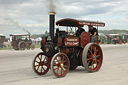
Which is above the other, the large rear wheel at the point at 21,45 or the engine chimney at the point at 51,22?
the engine chimney at the point at 51,22

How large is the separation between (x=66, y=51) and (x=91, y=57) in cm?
89

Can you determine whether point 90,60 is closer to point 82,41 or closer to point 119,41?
point 82,41

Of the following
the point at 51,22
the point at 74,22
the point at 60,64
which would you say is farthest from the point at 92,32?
the point at 60,64

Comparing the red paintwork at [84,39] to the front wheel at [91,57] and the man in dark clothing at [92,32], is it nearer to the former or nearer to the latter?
the front wheel at [91,57]

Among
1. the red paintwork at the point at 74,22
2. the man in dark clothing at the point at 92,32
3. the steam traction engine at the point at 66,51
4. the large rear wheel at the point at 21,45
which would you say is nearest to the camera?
the steam traction engine at the point at 66,51

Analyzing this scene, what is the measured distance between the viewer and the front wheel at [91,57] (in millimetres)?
6109

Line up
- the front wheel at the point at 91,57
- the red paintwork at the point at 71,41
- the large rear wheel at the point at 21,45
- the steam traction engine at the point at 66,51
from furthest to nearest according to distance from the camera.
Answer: the large rear wheel at the point at 21,45
the front wheel at the point at 91,57
the red paintwork at the point at 71,41
the steam traction engine at the point at 66,51

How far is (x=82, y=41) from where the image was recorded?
6.37 metres

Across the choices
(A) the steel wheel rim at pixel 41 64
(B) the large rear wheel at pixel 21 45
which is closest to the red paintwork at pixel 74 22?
(A) the steel wheel rim at pixel 41 64

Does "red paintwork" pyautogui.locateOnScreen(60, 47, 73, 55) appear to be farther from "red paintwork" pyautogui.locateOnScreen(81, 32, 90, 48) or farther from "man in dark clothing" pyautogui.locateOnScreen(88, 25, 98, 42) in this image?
"man in dark clothing" pyautogui.locateOnScreen(88, 25, 98, 42)

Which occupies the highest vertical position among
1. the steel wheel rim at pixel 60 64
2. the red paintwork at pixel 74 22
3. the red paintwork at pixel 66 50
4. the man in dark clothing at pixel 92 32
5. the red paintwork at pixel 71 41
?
the red paintwork at pixel 74 22

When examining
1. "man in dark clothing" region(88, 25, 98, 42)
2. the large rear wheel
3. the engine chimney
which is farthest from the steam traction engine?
the large rear wheel

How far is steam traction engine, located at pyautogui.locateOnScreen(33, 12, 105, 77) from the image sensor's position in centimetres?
575

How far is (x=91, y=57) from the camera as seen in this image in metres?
6.50
